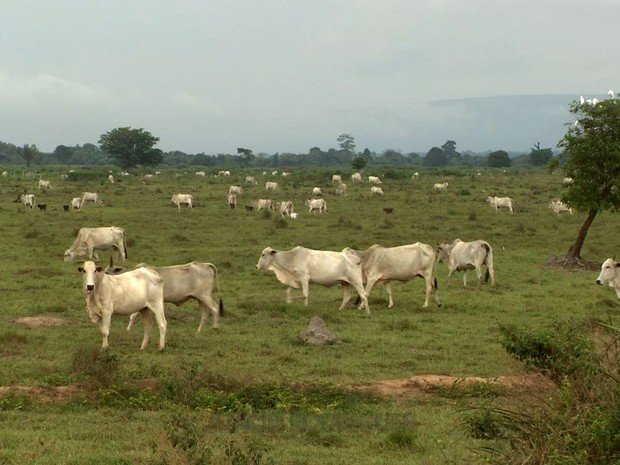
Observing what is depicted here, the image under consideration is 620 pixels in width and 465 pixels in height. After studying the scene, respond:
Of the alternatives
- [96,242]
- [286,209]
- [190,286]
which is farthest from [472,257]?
[286,209]

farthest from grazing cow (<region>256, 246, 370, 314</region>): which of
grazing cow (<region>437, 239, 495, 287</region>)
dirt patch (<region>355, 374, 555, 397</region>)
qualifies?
dirt patch (<region>355, 374, 555, 397</region>)

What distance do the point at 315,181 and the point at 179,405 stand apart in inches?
2330

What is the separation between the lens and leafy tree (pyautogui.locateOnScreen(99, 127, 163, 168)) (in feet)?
296

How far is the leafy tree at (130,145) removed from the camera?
296 feet

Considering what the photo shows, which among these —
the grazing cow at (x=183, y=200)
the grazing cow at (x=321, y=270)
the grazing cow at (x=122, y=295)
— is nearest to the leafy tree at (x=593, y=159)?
the grazing cow at (x=321, y=270)

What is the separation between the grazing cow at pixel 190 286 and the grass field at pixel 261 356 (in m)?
0.36

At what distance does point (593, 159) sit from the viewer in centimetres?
2603

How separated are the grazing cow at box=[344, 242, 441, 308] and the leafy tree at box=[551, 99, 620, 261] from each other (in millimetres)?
8490

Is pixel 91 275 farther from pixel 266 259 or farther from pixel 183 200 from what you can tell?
pixel 183 200

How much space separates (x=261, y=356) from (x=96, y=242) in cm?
1371

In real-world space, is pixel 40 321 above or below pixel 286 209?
below

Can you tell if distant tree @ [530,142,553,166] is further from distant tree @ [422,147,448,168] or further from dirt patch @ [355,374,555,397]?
dirt patch @ [355,374,555,397]

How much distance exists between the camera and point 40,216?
3781cm

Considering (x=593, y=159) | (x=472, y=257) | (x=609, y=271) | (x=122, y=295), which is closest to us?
(x=122, y=295)
